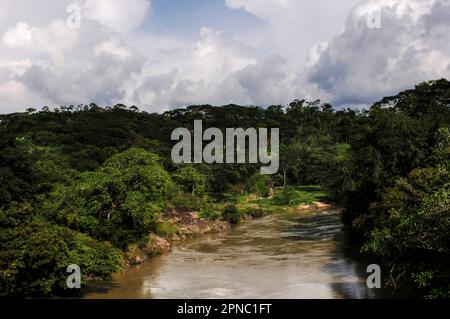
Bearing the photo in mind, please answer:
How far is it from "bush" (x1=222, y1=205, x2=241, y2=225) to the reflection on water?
213 inches

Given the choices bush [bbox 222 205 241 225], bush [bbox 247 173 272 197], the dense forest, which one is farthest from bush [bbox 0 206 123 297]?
bush [bbox 247 173 272 197]

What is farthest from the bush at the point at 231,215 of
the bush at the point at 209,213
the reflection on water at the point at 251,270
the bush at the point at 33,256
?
the bush at the point at 33,256

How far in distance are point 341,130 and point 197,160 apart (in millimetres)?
46917

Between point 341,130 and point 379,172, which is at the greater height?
point 341,130

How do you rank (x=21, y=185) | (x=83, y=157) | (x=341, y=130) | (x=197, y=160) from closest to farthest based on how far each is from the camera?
(x=21, y=185), (x=83, y=157), (x=197, y=160), (x=341, y=130)

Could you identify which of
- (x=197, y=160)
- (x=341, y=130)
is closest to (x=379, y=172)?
(x=197, y=160)

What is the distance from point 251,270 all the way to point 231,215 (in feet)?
75.3

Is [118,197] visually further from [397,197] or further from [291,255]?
[397,197]

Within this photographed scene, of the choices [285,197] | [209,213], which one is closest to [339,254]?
[209,213]

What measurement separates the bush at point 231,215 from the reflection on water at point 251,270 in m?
5.41

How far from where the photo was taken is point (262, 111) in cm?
13338

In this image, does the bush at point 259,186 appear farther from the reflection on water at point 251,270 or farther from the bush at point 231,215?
the reflection on water at point 251,270

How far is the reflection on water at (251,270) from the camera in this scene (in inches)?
1094

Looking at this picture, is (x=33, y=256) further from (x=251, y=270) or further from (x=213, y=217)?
(x=213, y=217)
